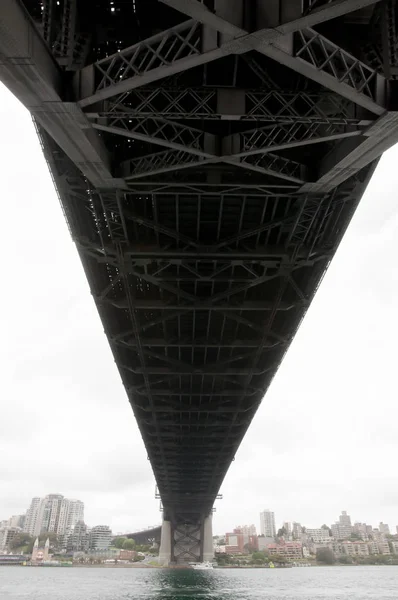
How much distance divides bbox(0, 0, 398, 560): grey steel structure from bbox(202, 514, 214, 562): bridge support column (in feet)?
267

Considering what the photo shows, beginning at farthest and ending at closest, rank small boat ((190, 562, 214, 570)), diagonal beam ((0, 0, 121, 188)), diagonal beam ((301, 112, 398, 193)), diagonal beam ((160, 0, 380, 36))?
small boat ((190, 562, 214, 570)) < diagonal beam ((301, 112, 398, 193)) < diagonal beam ((0, 0, 121, 188)) < diagonal beam ((160, 0, 380, 36))

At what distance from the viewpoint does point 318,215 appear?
19.6 metres

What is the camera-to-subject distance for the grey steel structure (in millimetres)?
10438

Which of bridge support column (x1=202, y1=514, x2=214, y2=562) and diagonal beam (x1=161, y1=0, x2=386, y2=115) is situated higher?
bridge support column (x1=202, y1=514, x2=214, y2=562)

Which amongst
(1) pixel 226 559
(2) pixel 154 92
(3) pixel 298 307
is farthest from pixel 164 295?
(1) pixel 226 559

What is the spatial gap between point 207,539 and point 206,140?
101m

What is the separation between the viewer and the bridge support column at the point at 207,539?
A: 104m

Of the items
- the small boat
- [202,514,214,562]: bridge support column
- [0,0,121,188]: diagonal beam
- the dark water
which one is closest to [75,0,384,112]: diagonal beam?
[0,0,121,188]: diagonal beam

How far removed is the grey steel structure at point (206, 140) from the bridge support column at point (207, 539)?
267ft

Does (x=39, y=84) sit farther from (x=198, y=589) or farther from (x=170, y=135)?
(x=198, y=589)

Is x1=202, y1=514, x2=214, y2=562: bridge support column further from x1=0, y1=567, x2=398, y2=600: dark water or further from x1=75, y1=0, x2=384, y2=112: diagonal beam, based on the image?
x1=75, y1=0, x2=384, y2=112: diagonal beam

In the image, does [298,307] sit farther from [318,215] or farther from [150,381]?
[150,381]

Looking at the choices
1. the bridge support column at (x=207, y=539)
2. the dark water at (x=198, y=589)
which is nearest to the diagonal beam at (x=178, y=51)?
the dark water at (x=198, y=589)

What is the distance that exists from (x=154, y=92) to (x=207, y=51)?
3.12 m
